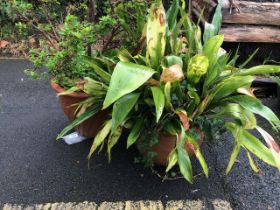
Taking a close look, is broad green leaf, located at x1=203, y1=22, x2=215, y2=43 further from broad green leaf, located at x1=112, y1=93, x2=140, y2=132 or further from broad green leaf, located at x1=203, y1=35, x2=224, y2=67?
broad green leaf, located at x1=112, y1=93, x2=140, y2=132

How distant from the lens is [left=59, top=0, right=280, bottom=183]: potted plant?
2252 millimetres

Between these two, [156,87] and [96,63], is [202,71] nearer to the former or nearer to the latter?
[156,87]

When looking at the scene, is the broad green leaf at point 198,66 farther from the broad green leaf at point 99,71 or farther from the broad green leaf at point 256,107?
the broad green leaf at point 99,71

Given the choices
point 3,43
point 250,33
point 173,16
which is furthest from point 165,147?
point 3,43

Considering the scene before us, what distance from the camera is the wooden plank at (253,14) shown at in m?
3.59

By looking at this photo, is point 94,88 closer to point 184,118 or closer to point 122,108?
point 122,108

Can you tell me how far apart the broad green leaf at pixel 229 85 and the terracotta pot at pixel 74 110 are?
0.86 m

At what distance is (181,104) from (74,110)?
0.88m

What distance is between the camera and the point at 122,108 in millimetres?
2266

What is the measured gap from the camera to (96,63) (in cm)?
265

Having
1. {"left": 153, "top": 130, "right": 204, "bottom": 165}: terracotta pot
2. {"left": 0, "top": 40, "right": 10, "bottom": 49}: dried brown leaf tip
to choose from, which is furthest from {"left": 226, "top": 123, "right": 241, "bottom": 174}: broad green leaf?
{"left": 0, "top": 40, "right": 10, "bottom": 49}: dried brown leaf tip

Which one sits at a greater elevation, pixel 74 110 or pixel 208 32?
pixel 208 32

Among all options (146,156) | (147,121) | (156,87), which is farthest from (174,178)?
(156,87)

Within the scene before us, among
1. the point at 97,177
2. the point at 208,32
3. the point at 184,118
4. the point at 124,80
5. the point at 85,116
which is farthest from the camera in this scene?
the point at 208,32
